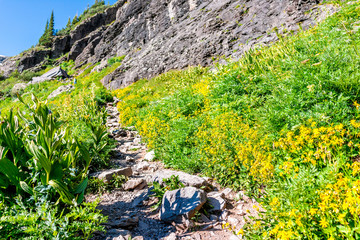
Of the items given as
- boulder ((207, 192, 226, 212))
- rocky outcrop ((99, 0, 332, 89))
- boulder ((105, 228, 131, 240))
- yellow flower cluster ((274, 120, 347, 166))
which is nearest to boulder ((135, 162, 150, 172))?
boulder ((207, 192, 226, 212))

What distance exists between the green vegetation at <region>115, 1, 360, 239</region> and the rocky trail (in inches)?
11.1

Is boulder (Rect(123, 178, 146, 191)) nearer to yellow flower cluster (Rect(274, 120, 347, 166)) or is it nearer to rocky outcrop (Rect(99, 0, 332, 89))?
yellow flower cluster (Rect(274, 120, 347, 166))

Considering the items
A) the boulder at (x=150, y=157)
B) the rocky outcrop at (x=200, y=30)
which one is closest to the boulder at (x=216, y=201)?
the boulder at (x=150, y=157)

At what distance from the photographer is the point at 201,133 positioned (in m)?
4.71

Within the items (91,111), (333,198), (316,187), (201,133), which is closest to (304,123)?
(316,187)

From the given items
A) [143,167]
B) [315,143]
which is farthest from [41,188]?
[315,143]

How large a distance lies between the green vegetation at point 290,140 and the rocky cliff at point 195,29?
2508mm

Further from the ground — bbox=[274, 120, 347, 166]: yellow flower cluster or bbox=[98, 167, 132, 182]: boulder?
bbox=[98, 167, 132, 182]: boulder

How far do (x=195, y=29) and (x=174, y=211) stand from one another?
16.8 metres

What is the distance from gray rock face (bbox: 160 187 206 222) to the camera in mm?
3098

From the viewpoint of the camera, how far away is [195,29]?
1742 cm

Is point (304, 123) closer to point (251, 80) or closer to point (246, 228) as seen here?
point (246, 228)

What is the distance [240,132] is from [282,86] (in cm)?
125

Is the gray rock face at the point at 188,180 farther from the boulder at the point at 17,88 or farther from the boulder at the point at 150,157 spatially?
the boulder at the point at 17,88
